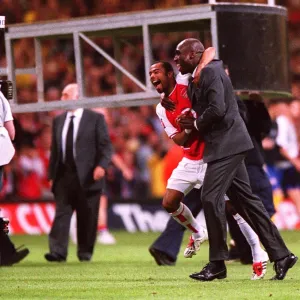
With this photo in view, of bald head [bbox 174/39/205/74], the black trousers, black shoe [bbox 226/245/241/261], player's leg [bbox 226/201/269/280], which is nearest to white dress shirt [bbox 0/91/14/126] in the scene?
bald head [bbox 174/39/205/74]

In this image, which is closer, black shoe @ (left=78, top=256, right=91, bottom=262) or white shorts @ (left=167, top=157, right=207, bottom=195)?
white shorts @ (left=167, top=157, right=207, bottom=195)

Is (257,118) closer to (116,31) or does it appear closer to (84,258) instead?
(116,31)

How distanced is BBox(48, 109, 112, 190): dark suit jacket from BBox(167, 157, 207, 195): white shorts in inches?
137

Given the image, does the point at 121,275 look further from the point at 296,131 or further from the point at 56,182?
the point at 296,131

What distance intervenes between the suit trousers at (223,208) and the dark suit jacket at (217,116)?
0.10 metres

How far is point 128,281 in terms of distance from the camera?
10.8 meters

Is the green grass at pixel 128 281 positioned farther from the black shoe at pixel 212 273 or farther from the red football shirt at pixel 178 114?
the red football shirt at pixel 178 114

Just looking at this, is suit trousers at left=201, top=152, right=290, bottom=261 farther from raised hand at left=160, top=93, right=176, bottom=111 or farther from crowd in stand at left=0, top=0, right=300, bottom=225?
crowd in stand at left=0, top=0, right=300, bottom=225

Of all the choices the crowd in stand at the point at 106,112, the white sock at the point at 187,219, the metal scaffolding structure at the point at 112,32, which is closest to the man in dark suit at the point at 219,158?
the white sock at the point at 187,219

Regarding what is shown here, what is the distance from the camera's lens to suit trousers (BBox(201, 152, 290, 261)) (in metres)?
10.3

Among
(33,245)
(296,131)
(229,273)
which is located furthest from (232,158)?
(296,131)

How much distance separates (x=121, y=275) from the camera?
38.1ft

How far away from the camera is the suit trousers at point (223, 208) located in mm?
10297

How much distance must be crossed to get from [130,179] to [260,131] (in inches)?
414
